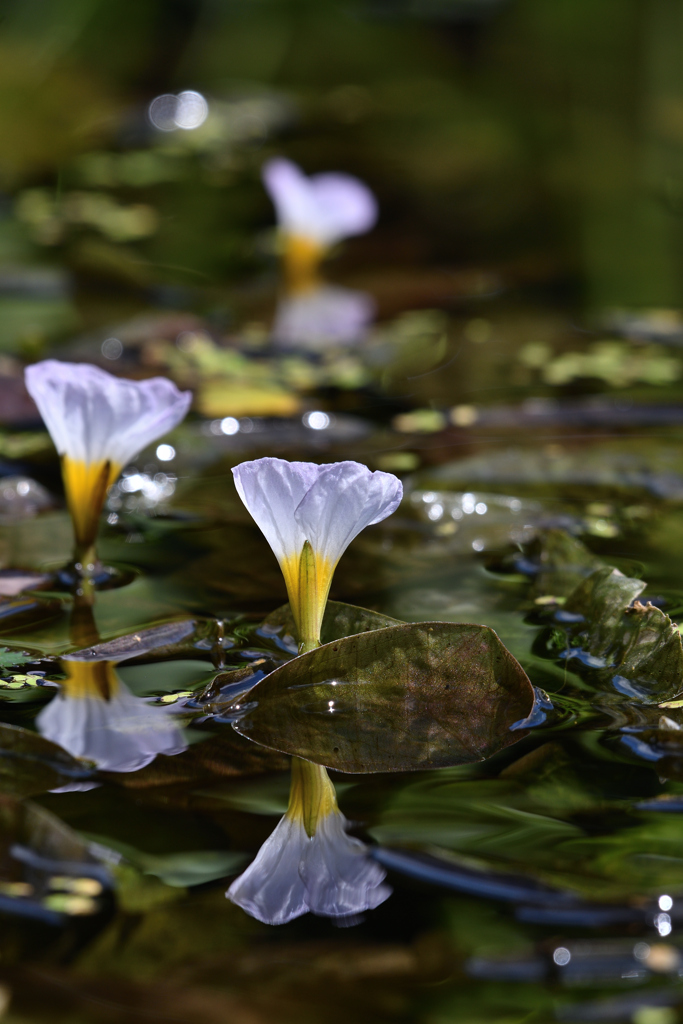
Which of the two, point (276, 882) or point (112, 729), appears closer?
point (276, 882)

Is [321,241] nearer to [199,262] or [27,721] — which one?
[199,262]

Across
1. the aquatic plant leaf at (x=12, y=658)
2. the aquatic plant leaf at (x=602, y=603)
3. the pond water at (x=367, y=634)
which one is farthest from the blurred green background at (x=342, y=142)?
the aquatic plant leaf at (x=602, y=603)

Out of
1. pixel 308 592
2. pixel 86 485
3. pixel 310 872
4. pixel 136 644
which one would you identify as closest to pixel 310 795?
pixel 310 872

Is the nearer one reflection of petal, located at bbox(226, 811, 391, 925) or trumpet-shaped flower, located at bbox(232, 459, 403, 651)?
reflection of petal, located at bbox(226, 811, 391, 925)

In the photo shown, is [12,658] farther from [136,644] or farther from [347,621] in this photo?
[347,621]

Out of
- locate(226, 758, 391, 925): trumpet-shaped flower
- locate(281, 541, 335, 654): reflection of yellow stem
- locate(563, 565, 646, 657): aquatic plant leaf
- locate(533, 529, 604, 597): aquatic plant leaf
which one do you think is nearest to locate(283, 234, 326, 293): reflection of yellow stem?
locate(533, 529, 604, 597): aquatic plant leaf

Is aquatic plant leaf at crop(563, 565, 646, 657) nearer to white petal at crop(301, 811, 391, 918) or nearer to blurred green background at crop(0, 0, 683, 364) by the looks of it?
white petal at crop(301, 811, 391, 918)

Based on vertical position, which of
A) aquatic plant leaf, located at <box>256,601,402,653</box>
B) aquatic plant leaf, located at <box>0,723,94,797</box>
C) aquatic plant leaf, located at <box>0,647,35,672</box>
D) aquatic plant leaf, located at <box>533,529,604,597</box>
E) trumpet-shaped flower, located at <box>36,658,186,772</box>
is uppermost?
aquatic plant leaf, located at <box>256,601,402,653</box>
